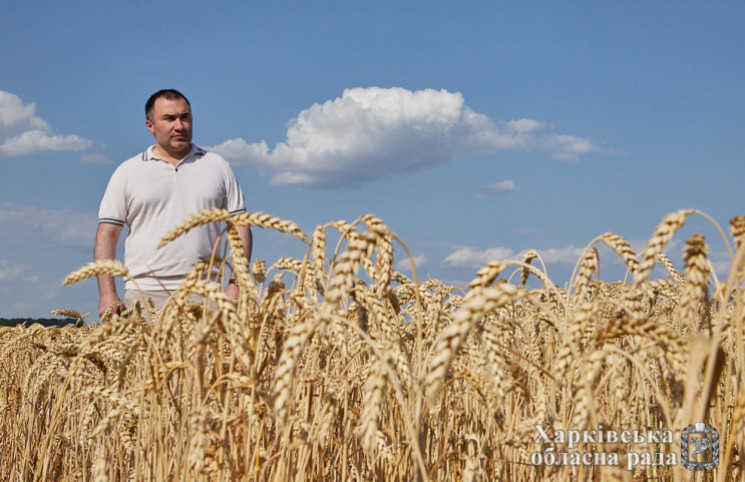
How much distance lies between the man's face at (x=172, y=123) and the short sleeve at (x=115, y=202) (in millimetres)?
520

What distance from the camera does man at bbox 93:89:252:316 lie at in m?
5.72

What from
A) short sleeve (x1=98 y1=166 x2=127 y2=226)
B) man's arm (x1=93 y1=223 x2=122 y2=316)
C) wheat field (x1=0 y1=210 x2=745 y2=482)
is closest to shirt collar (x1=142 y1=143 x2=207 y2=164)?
short sleeve (x1=98 y1=166 x2=127 y2=226)

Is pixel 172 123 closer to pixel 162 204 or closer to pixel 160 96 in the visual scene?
pixel 160 96

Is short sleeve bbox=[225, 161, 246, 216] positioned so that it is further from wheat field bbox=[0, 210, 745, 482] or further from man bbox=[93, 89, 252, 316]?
wheat field bbox=[0, 210, 745, 482]

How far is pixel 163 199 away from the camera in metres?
5.84

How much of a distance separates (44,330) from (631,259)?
5098 mm

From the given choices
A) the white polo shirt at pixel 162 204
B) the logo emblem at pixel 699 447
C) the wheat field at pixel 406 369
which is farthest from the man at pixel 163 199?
the logo emblem at pixel 699 447

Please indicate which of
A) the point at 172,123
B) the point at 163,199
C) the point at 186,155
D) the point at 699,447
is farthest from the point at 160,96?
the point at 699,447

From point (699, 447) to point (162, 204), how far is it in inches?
196

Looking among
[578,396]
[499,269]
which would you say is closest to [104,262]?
[499,269]

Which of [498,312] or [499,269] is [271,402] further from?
[498,312]

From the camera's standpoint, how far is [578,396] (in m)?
1.61

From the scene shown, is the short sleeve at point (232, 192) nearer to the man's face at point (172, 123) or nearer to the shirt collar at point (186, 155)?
the shirt collar at point (186, 155)

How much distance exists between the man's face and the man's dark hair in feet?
0.14
